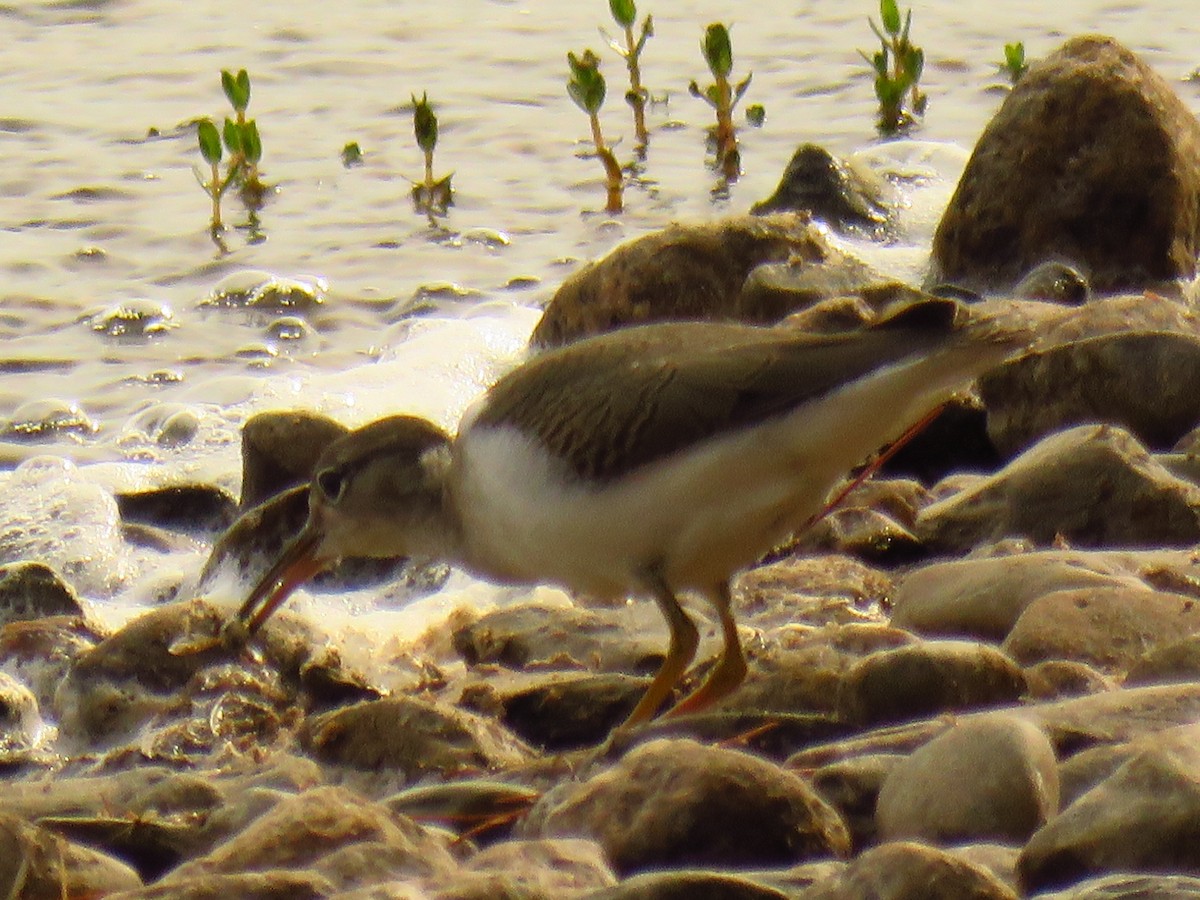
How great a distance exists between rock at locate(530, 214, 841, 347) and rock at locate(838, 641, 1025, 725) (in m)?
3.72

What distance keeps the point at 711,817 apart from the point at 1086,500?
254 centimetres

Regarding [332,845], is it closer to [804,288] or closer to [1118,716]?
[1118,716]

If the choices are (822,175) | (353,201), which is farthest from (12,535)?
(822,175)

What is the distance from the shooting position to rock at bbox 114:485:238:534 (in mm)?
7391

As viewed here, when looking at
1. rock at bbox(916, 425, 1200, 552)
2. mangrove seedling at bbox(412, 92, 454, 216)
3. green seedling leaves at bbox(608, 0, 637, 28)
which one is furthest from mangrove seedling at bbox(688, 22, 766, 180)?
rock at bbox(916, 425, 1200, 552)

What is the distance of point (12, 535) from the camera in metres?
7.19

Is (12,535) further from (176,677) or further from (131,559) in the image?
(176,677)

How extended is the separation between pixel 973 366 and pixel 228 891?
215cm

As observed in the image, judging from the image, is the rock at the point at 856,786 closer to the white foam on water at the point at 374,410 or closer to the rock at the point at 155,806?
the rock at the point at 155,806

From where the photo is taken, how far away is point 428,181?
10.1 metres

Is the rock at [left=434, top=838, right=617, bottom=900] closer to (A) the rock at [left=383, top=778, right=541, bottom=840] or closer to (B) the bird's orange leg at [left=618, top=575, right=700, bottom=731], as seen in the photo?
(A) the rock at [left=383, top=778, right=541, bottom=840]

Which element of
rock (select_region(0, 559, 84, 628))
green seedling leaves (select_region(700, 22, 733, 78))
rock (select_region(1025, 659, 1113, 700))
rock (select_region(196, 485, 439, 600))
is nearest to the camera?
rock (select_region(1025, 659, 1113, 700))

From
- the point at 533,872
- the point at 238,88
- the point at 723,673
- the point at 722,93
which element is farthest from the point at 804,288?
the point at 533,872

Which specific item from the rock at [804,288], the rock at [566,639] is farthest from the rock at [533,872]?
the rock at [804,288]
